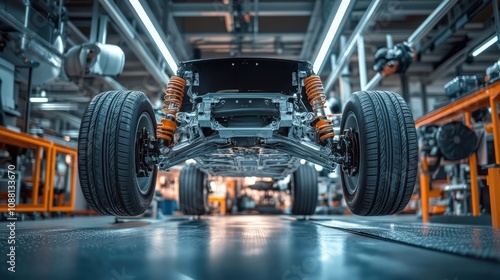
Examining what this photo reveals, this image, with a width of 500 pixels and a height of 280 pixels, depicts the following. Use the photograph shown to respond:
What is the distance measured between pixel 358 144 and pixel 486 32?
7.66 meters

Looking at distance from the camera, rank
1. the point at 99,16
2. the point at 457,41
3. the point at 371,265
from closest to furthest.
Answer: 1. the point at 371,265
2. the point at 99,16
3. the point at 457,41

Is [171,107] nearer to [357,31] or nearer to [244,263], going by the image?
[244,263]

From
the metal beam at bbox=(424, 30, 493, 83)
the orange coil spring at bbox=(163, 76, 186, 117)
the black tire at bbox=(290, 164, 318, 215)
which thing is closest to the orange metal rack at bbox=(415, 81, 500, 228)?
the black tire at bbox=(290, 164, 318, 215)

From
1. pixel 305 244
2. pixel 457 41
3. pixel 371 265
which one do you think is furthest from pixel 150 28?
pixel 457 41

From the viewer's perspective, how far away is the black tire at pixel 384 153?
2.20m

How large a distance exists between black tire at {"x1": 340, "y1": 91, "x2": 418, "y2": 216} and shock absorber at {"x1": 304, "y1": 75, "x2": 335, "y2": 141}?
24 centimetres

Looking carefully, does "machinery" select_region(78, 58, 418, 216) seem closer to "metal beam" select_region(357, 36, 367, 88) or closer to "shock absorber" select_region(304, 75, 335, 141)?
"shock absorber" select_region(304, 75, 335, 141)

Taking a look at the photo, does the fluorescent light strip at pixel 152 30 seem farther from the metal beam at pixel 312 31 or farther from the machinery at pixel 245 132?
the metal beam at pixel 312 31

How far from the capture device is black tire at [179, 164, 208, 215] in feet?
15.7

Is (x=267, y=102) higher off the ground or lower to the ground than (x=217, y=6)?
lower

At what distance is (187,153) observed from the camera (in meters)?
2.64

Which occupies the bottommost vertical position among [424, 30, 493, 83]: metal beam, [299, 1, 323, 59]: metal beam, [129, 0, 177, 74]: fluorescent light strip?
[129, 0, 177, 74]: fluorescent light strip

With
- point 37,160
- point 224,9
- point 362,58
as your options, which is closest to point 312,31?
point 224,9

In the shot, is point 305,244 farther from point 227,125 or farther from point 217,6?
point 217,6
